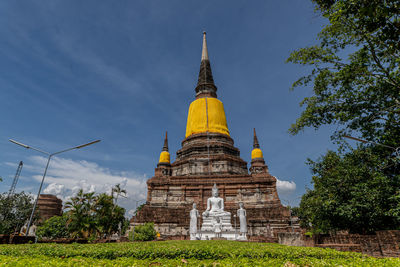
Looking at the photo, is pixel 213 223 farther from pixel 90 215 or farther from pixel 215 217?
pixel 90 215

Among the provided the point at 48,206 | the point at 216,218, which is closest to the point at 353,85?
the point at 216,218

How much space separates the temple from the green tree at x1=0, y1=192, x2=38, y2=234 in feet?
69.9

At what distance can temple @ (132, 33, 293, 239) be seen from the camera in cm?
2447

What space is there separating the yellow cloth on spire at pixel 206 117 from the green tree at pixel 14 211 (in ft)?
91.0

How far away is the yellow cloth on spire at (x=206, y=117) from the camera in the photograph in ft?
124

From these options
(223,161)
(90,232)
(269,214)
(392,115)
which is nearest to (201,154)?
(223,161)

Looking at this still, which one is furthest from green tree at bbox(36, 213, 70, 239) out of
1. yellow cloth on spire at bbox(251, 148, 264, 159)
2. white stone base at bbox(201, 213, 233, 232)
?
yellow cloth on spire at bbox(251, 148, 264, 159)

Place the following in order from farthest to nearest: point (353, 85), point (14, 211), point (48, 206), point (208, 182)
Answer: point (48, 206)
point (14, 211)
point (208, 182)
point (353, 85)

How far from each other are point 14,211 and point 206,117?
108 feet

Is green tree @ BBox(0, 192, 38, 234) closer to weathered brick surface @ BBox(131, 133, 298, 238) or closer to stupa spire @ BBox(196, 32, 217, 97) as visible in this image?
weathered brick surface @ BBox(131, 133, 298, 238)

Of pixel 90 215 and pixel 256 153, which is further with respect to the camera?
pixel 256 153

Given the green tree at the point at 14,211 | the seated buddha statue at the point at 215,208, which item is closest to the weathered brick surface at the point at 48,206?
the green tree at the point at 14,211

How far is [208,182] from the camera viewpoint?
95.5ft

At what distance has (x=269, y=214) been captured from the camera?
24.3 m
